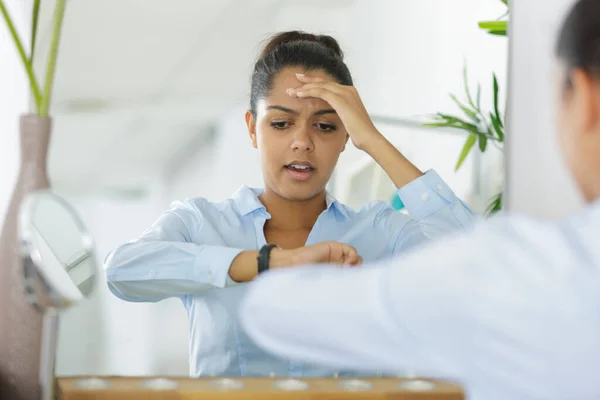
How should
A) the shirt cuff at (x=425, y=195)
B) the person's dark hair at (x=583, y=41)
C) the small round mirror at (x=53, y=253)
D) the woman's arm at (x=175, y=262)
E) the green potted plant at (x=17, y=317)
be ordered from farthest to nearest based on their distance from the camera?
the shirt cuff at (x=425, y=195), the woman's arm at (x=175, y=262), the green potted plant at (x=17, y=317), the small round mirror at (x=53, y=253), the person's dark hair at (x=583, y=41)

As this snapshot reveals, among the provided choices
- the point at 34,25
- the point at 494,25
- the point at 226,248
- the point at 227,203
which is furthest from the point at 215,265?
the point at 494,25

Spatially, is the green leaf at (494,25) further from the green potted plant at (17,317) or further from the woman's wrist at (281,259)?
the green potted plant at (17,317)

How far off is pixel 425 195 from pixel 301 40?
36 centimetres

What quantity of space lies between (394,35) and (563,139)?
2.20ft

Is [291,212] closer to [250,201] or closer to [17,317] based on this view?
[250,201]

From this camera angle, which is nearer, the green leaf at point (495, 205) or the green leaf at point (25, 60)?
the green leaf at point (25, 60)

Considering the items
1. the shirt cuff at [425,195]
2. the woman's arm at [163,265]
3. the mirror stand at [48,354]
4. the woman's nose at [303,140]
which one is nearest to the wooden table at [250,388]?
the mirror stand at [48,354]

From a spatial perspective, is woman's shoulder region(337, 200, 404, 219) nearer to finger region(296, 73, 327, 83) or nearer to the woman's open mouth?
the woman's open mouth

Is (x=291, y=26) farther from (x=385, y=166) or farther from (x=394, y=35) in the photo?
(x=385, y=166)

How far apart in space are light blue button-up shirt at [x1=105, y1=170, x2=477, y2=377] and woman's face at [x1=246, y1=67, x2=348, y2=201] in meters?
0.06

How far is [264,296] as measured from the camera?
69 centimetres

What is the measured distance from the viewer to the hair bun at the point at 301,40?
53.7 inches

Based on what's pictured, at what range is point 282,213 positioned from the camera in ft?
4.64

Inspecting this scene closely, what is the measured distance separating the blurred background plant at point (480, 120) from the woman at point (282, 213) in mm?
171
